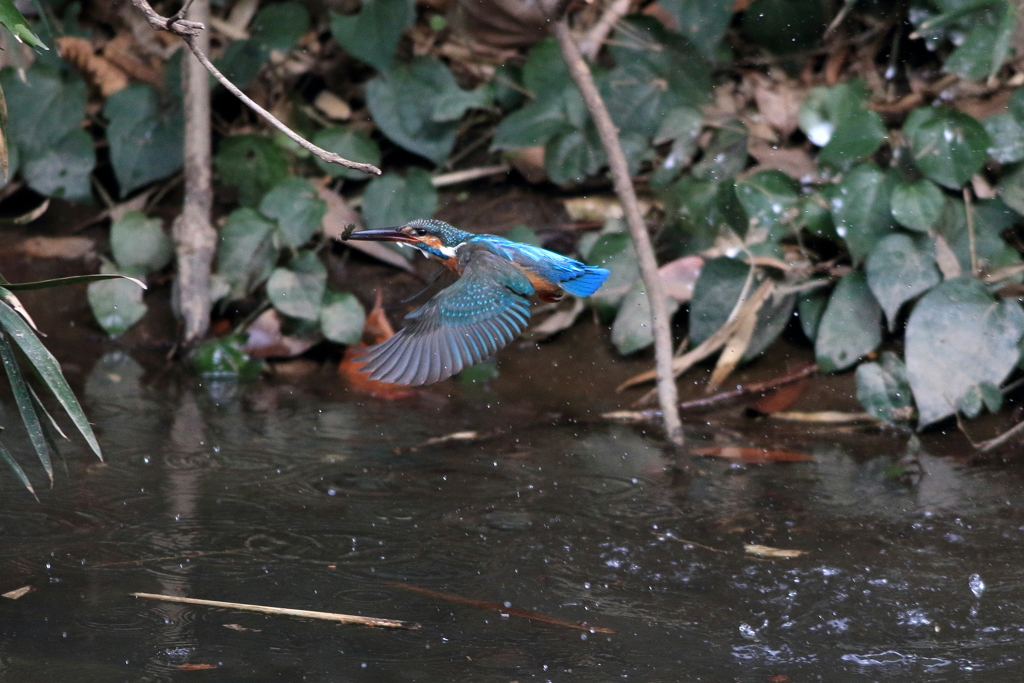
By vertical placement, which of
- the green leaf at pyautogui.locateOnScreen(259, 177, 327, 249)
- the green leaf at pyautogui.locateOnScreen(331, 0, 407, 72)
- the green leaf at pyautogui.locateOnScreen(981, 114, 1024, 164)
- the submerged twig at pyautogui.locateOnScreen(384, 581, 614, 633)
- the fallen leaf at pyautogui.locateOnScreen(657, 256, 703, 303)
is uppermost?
the green leaf at pyautogui.locateOnScreen(331, 0, 407, 72)

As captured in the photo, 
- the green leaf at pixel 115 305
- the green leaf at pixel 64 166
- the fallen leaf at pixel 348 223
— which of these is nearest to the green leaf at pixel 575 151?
the fallen leaf at pixel 348 223

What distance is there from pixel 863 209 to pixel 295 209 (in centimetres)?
223

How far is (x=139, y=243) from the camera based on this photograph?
4609 mm

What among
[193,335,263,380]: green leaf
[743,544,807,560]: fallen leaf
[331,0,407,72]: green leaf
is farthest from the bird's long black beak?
[331,0,407,72]: green leaf

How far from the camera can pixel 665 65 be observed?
470 centimetres

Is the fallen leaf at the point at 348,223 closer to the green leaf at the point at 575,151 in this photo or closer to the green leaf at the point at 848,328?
the green leaf at the point at 575,151

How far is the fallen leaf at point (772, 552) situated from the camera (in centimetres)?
269

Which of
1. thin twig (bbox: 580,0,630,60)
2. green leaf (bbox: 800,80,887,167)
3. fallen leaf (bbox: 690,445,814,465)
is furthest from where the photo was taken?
thin twig (bbox: 580,0,630,60)

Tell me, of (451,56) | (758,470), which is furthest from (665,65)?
(758,470)

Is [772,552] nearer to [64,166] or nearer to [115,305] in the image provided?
[115,305]

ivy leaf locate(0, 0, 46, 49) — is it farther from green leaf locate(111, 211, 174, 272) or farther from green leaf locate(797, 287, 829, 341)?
green leaf locate(797, 287, 829, 341)

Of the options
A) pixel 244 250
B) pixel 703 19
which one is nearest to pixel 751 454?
pixel 703 19

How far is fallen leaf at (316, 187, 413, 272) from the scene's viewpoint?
185 inches

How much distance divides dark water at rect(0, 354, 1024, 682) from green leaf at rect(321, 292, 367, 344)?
48 cm
